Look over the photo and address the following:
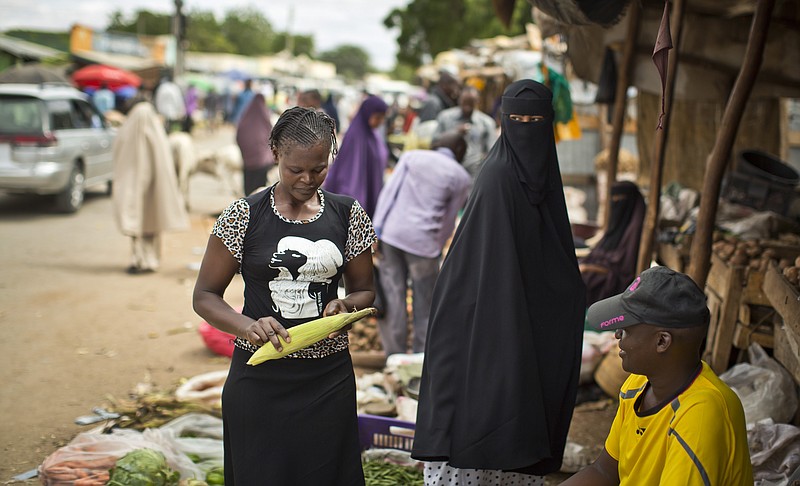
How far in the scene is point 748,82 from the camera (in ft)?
13.1

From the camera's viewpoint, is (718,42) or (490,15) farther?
(490,15)

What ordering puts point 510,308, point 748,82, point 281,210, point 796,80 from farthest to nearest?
point 796,80, point 748,82, point 510,308, point 281,210

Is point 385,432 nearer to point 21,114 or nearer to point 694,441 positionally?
point 694,441

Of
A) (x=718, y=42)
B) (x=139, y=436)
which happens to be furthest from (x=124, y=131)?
(x=718, y=42)

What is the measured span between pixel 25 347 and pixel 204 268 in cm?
458

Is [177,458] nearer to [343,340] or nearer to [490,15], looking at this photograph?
[343,340]

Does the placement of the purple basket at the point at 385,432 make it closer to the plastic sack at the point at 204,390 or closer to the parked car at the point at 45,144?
the plastic sack at the point at 204,390

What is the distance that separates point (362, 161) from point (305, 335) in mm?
4480

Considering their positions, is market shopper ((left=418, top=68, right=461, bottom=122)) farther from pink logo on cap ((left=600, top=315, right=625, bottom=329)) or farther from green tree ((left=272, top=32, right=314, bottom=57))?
green tree ((left=272, top=32, right=314, bottom=57))

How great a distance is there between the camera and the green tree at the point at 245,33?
110 m

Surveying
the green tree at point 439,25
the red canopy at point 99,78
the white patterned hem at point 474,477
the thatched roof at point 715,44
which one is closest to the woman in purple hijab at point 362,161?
the thatched roof at point 715,44

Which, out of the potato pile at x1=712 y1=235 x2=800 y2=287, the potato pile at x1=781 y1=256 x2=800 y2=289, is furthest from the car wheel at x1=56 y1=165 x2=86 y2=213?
the potato pile at x1=781 y1=256 x2=800 y2=289

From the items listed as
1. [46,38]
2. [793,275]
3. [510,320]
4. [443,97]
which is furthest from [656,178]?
[46,38]

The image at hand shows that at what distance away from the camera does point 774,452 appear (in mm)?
3709
